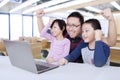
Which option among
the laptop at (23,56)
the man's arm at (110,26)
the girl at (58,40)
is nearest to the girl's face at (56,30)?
the girl at (58,40)

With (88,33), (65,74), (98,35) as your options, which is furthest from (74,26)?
(65,74)

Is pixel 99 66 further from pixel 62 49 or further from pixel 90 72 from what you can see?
pixel 62 49

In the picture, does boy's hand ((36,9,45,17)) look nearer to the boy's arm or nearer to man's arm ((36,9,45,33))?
man's arm ((36,9,45,33))

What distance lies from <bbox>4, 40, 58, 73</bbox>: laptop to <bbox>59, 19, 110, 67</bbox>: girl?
27 cm

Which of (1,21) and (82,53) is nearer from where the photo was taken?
(82,53)

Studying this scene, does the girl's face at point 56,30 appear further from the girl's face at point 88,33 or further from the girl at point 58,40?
the girl's face at point 88,33

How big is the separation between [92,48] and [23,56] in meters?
0.59

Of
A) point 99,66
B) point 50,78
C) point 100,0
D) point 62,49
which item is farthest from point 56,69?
point 100,0

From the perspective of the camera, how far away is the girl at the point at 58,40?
1531 mm

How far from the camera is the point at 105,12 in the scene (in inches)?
49.3

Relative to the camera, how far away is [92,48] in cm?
132

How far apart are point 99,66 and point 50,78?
1.28 feet

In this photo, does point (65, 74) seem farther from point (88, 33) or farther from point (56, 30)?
point (56, 30)

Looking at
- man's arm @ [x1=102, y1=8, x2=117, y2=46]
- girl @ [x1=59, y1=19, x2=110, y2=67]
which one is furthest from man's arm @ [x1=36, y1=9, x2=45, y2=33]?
man's arm @ [x1=102, y1=8, x2=117, y2=46]
